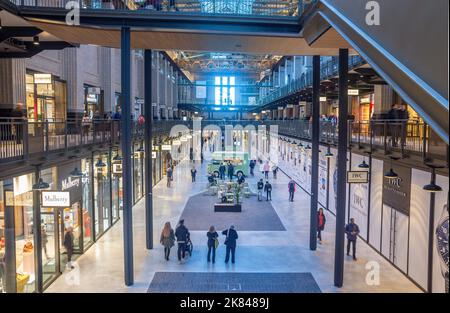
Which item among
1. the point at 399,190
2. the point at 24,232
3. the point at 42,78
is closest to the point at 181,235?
A: the point at 24,232

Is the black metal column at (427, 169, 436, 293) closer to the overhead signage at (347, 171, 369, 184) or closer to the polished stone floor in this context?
the polished stone floor

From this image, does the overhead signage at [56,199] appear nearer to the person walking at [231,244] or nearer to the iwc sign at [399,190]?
the person walking at [231,244]

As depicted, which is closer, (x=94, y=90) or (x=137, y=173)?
(x=94, y=90)

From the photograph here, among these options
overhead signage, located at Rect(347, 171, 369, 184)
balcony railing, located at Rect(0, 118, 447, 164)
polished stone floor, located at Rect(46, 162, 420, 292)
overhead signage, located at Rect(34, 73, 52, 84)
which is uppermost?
overhead signage, located at Rect(34, 73, 52, 84)

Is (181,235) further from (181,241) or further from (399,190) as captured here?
(399,190)

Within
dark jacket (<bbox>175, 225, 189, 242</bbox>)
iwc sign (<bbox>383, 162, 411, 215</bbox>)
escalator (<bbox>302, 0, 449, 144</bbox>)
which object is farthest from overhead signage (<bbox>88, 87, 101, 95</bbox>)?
escalator (<bbox>302, 0, 449, 144</bbox>)

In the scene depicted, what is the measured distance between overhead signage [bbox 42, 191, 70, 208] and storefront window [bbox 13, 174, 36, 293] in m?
0.34

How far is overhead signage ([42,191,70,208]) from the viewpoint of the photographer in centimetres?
1038

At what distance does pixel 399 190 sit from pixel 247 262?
4965mm

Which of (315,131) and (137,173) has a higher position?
(315,131)

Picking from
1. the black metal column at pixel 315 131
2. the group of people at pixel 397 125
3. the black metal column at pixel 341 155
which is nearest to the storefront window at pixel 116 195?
the black metal column at pixel 315 131

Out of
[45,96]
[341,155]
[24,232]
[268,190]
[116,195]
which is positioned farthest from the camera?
[268,190]

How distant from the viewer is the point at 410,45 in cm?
488

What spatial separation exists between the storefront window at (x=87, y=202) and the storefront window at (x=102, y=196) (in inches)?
20.4
